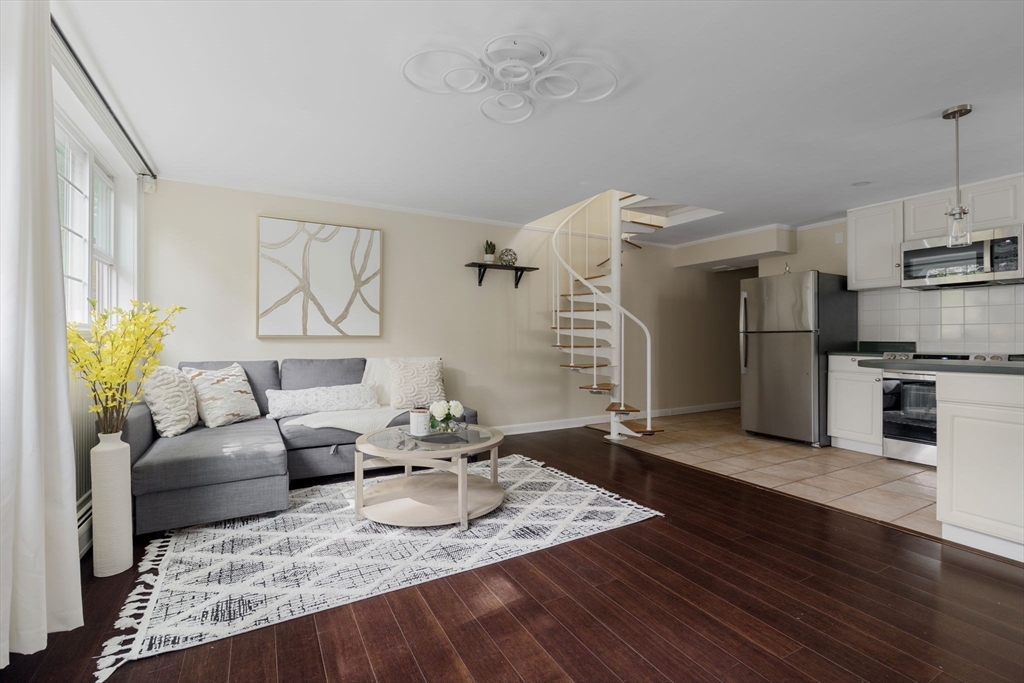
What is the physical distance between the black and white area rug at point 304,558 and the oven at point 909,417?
2746mm

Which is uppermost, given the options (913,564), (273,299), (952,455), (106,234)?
(106,234)

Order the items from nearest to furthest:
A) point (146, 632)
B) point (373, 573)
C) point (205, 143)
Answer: point (146, 632) → point (373, 573) → point (205, 143)

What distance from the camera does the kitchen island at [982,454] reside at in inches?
90.9

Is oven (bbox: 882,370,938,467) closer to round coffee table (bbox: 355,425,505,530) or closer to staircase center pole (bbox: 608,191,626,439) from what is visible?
staircase center pole (bbox: 608,191,626,439)

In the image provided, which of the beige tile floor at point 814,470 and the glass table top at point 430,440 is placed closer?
the glass table top at point 430,440

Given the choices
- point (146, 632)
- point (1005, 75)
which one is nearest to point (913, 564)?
point (1005, 75)

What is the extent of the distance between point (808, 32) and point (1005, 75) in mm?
1229

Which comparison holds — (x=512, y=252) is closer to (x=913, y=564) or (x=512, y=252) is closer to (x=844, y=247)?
(x=844, y=247)

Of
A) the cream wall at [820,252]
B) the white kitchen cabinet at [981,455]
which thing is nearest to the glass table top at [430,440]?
the white kitchen cabinet at [981,455]

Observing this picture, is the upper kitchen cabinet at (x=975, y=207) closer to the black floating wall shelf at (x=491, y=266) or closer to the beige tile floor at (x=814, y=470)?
the beige tile floor at (x=814, y=470)

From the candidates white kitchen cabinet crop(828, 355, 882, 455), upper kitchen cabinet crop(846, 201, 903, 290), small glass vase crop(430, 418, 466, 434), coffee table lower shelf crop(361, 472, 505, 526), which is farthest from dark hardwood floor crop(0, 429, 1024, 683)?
upper kitchen cabinet crop(846, 201, 903, 290)

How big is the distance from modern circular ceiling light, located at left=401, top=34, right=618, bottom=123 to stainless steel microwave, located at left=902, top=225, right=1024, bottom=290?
3605 millimetres

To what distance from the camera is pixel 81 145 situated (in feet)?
9.80

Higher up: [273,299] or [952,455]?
[273,299]
